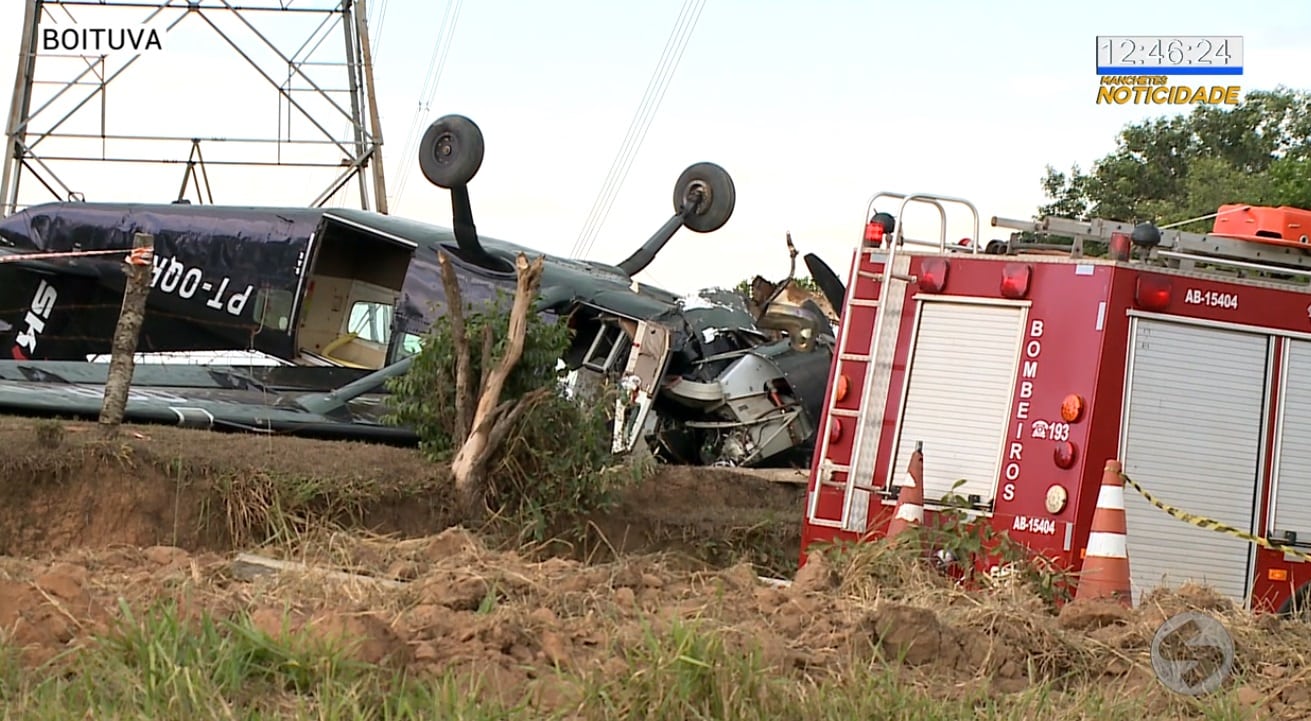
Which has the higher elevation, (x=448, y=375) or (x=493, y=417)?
(x=448, y=375)

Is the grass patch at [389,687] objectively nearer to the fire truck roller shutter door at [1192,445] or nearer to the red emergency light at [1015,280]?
the fire truck roller shutter door at [1192,445]

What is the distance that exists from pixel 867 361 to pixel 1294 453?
2244 millimetres

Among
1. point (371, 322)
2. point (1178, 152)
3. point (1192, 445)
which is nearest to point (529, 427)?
point (1192, 445)

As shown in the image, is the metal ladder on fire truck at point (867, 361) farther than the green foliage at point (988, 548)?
Yes

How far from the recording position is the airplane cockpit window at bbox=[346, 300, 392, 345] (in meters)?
18.9

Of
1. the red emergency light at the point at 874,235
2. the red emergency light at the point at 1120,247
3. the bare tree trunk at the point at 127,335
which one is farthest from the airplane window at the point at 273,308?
the red emergency light at the point at 1120,247

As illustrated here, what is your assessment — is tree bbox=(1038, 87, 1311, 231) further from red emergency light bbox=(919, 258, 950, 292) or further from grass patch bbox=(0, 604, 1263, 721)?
grass patch bbox=(0, 604, 1263, 721)

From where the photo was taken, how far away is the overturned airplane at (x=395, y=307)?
14.1 metres

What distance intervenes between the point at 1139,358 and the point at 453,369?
187 inches

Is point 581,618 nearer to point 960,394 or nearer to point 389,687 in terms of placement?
point 389,687

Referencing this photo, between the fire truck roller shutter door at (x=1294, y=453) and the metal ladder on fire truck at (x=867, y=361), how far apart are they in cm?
176

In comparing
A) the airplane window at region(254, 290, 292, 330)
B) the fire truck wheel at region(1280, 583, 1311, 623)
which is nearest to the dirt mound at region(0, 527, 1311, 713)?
the fire truck wheel at region(1280, 583, 1311, 623)

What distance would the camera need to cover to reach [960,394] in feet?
28.3

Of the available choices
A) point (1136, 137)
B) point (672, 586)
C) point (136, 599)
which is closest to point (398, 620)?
point (136, 599)
